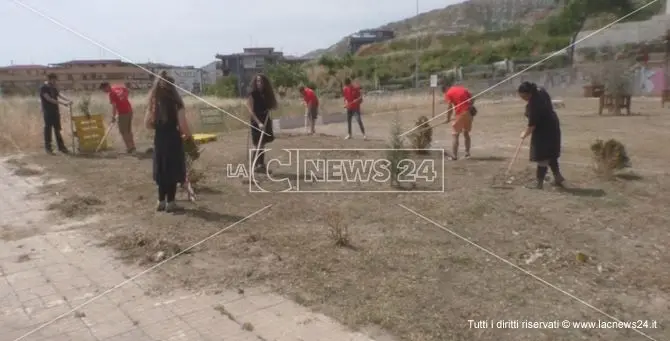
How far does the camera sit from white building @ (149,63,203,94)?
6720 mm

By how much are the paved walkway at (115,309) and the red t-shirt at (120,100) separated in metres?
6.59

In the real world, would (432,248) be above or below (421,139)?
below

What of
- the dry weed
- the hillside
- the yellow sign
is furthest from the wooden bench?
the hillside

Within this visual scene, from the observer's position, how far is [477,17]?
116 meters

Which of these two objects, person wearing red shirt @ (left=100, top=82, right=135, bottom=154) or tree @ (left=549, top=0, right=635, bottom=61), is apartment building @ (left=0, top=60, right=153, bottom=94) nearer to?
person wearing red shirt @ (left=100, top=82, right=135, bottom=154)

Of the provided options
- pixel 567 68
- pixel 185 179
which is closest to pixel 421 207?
pixel 185 179

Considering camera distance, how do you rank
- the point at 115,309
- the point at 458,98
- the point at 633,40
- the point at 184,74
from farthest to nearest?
the point at 633,40
the point at 184,74
the point at 458,98
the point at 115,309

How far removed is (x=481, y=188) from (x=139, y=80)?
745 centimetres

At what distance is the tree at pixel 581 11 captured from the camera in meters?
31.7

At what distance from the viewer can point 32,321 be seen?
373 cm

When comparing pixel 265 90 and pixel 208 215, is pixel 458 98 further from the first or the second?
pixel 208 215

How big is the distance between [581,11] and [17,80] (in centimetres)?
3487

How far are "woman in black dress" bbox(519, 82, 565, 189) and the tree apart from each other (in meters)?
26.5

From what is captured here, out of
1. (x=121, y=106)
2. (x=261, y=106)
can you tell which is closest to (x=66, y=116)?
(x=121, y=106)
